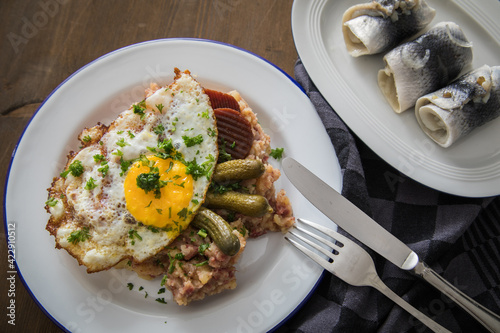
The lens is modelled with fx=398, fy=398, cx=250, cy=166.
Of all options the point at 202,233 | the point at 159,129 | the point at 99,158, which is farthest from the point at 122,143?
the point at 202,233

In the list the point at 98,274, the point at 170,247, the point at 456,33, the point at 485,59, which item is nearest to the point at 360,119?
the point at 456,33

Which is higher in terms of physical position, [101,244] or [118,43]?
[118,43]

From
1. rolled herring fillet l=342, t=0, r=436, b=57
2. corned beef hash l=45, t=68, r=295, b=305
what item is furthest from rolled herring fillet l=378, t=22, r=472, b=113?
corned beef hash l=45, t=68, r=295, b=305

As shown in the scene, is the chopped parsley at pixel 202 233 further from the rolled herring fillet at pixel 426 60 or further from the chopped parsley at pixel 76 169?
the rolled herring fillet at pixel 426 60

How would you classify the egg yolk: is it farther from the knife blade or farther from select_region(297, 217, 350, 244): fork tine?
select_region(297, 217, 350, 244): fork tine

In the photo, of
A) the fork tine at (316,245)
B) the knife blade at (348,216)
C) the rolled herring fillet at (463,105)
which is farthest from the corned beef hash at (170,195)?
the rolled herring fillet at (463,105)

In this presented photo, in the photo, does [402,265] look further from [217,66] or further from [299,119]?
[217,66]

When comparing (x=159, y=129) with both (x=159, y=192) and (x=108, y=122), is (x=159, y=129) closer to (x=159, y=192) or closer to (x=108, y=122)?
(x=159, y=192)
